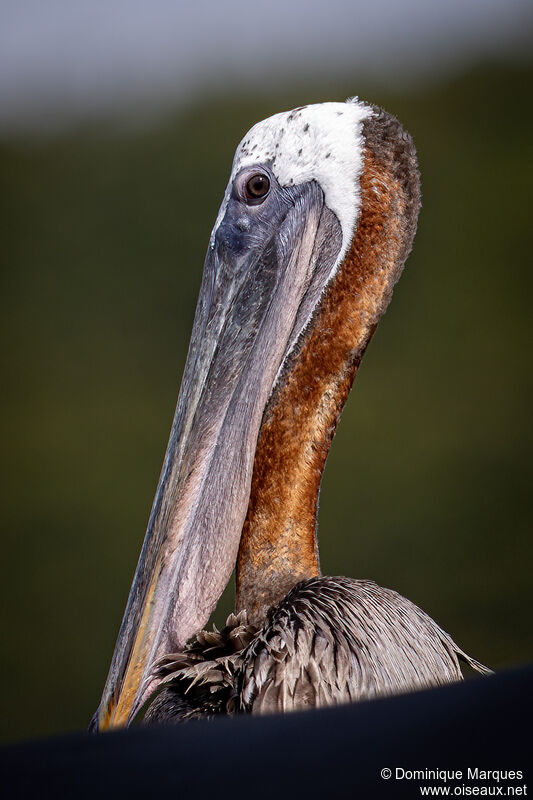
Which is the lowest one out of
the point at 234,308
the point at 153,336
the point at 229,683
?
the point at 229,683

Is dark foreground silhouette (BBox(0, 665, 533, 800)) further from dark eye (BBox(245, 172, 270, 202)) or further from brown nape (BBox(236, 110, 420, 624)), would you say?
dark eye (BBox(245, 172, 270, 202))

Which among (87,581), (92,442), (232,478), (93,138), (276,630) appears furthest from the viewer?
(93,138)

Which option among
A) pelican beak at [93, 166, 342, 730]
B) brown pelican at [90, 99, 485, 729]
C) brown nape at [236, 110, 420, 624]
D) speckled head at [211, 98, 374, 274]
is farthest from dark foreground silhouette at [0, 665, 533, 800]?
speckled head at [211, 98, 374, 274]

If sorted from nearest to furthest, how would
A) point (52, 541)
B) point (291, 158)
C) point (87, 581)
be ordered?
point (291, 158), point (87, 581), point (52, 541)

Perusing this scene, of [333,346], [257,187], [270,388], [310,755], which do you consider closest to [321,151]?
[257,187]

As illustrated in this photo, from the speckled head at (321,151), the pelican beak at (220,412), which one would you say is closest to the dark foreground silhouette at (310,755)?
the pelican beak at (220,412)

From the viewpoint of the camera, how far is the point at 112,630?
19.9 ft

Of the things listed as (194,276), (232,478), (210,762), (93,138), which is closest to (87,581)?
(194,276)

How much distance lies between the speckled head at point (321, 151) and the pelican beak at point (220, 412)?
0.10 feet

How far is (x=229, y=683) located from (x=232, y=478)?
52 centimetres

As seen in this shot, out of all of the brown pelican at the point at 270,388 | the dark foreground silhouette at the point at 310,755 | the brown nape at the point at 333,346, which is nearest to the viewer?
the dark foreground silhouette at the point at 310,755

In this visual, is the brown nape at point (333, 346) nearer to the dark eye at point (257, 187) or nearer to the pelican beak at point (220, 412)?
the pelican beak at point (220, 412)

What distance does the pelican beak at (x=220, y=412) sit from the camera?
6.64 feet

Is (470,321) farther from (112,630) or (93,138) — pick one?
(93,138)
